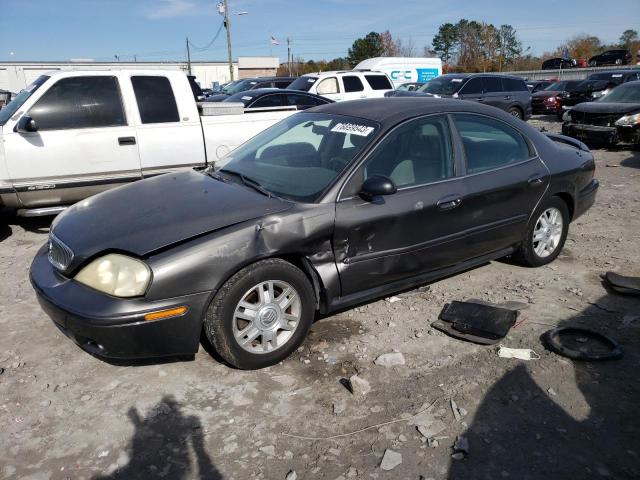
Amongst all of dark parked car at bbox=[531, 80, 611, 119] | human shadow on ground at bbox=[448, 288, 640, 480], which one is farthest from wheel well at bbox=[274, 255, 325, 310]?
dark parked car at bbox=[531, 80, 611, 119]

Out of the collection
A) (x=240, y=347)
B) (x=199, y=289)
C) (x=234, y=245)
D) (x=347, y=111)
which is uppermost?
(x=347, y=111)

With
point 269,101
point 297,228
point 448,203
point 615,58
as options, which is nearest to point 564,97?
point 269,101

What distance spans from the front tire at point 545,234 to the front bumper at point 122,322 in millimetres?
3074

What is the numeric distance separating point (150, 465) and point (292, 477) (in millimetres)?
699

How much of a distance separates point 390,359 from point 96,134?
4.65 metres

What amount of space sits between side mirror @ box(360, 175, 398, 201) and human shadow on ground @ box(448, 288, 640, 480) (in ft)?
4.52

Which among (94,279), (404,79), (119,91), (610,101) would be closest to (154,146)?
(119,91)

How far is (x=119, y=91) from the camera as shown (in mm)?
6336

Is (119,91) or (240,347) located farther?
(119,91)

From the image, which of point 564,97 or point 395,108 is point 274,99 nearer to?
point 395,108

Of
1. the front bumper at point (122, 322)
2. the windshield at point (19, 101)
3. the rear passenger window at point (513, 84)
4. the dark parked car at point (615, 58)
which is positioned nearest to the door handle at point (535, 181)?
the front bumper at point (122, 322)

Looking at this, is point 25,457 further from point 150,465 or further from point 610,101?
point 610,101

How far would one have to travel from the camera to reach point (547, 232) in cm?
480

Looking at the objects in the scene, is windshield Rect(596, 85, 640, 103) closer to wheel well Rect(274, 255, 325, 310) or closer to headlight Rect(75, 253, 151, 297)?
wheel well Rect(274, 255, 325, 310)
